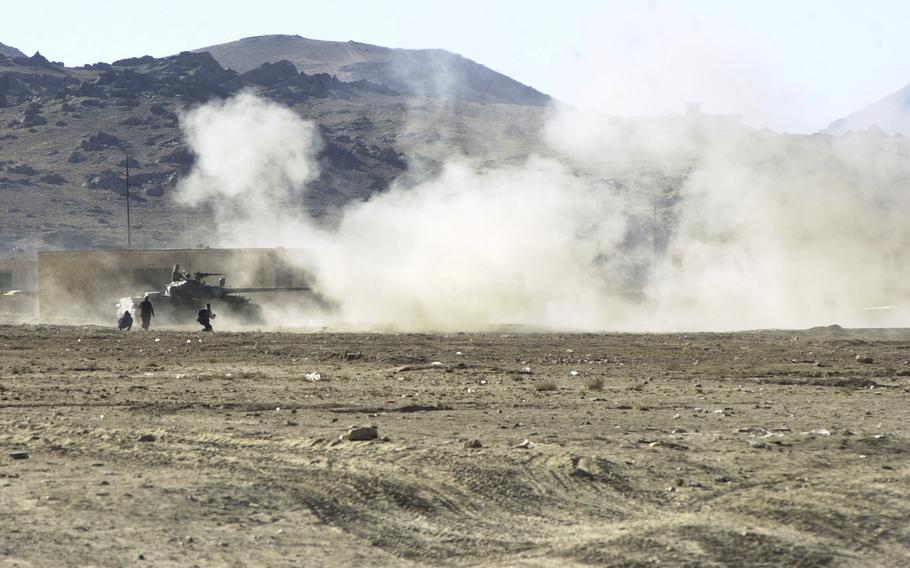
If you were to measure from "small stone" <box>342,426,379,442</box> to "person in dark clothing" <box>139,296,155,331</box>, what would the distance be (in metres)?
27.9

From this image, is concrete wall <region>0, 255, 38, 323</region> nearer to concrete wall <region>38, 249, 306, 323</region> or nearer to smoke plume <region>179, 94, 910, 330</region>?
concrete wall <region>38, 249, 306, 323</region>

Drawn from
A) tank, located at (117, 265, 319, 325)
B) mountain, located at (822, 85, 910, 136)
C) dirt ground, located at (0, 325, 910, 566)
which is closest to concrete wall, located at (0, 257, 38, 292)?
tank, located at (117, 265, 319, 325)

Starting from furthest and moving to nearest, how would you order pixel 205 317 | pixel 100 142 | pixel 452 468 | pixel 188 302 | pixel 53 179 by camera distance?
pixel 100 142
pixel 53 179
pixel 188 302
pixel 205 317
pixel 452 468

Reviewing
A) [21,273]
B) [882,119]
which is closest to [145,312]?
[21,273]

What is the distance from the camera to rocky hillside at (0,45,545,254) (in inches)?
4112

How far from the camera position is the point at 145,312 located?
1631 inches

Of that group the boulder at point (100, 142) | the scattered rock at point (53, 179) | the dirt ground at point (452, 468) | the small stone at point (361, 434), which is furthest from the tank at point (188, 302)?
the boulder at point (100, 142)

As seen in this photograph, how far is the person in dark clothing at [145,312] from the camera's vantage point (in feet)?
136

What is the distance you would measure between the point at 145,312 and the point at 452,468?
30.0 m

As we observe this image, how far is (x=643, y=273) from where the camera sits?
56.4 metres

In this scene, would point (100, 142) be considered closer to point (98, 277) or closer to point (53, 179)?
point (53, 179)

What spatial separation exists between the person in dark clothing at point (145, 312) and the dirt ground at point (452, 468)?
57.7 feet

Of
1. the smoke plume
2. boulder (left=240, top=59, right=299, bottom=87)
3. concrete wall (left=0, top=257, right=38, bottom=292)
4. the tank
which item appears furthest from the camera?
boulder (left=240, top=59, right=299, bottom=87)

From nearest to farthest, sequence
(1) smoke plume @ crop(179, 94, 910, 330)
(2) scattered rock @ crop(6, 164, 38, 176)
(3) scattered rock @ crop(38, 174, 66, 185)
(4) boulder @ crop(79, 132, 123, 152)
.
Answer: (1) smoke plume @ crop(179, 94, 910, 330)
(3) scattered rock @ crop(38, 174, 66, 185)
(2) scattered rock @ crop(6, 164, 38, 176)
(4) boulder @ crop(79, 132, 123, 152)
